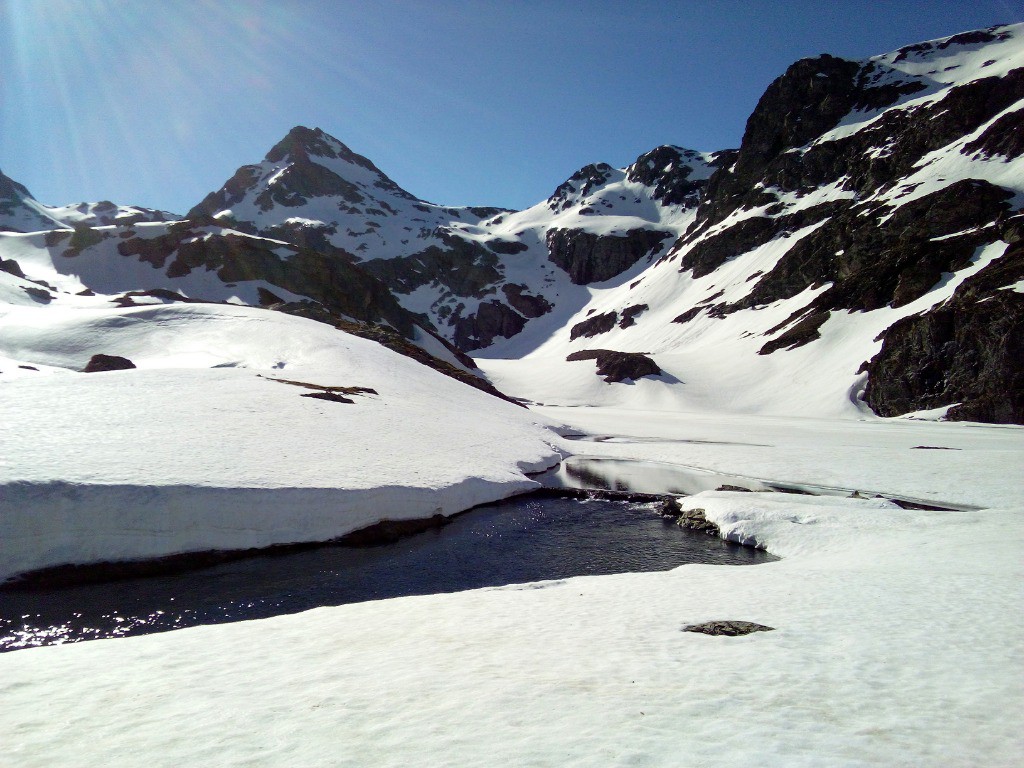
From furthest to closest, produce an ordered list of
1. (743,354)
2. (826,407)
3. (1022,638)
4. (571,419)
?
1. (743,354)
2. (571,419)
3. (826,407)
4. (1022,638)

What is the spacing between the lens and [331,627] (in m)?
9.59

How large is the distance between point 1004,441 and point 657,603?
34.4 meters

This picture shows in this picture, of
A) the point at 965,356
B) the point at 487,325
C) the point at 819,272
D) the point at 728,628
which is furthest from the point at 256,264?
the point at 728,628

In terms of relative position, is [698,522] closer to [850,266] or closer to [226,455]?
[226,455]

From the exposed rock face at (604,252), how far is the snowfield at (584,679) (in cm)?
16118

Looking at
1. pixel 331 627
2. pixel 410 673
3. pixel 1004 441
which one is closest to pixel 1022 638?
pixel 410 673

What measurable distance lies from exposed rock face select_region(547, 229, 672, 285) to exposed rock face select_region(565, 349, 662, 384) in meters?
90.0

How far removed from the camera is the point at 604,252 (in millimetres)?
170250

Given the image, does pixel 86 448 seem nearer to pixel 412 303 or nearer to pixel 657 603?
pixel 657 603

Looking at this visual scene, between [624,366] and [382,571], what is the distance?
65573mm

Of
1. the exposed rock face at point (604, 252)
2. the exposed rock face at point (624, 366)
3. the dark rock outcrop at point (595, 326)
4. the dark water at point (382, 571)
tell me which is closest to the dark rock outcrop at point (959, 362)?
the exposed rock face at point (624, 366)

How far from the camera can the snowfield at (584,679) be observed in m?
5.03

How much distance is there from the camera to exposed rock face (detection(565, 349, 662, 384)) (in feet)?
244

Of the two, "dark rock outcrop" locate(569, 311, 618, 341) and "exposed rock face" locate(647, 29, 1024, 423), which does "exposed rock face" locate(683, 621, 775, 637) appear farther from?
"dark rock outcrop" locate(569, 311, 618, 341)
